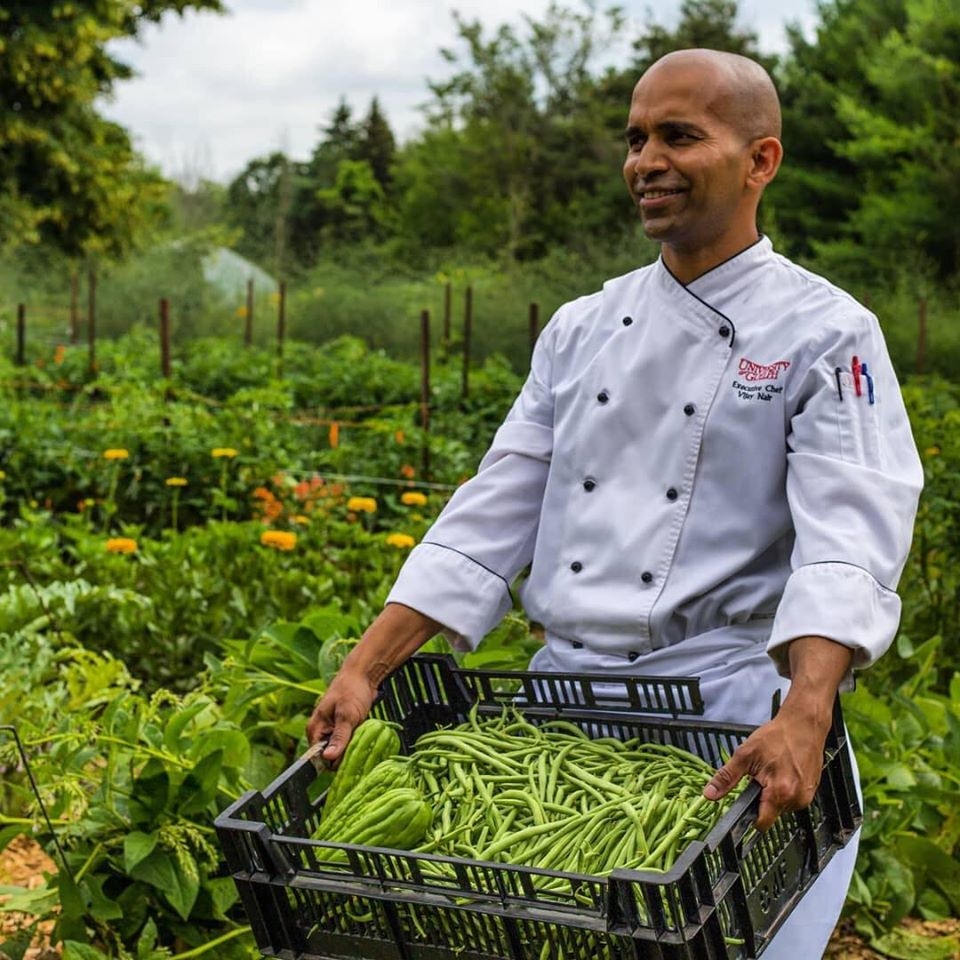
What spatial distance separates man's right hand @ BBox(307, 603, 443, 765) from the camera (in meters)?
2.17

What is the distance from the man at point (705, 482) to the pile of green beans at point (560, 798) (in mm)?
180

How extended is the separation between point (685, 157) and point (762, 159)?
151 mm

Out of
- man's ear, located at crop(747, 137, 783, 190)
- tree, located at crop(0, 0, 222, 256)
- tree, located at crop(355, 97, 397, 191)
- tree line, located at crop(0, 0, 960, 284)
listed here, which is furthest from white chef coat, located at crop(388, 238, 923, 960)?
tree, located at crop(355, 97, 397, 191)

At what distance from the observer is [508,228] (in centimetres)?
3117

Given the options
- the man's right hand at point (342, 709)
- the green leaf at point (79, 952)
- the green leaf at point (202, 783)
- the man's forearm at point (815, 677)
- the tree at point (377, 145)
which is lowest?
the green leaf at point (79, 952)

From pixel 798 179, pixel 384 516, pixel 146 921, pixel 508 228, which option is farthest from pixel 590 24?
pixel 146 921

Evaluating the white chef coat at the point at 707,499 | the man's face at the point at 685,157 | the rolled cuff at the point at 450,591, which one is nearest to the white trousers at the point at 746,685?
the white chef coat at the point at 707,499

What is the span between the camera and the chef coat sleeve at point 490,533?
7.69 ft

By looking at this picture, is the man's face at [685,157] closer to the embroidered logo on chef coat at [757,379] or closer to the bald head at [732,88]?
the bald head at [732,88]

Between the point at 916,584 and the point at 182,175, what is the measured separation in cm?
3752

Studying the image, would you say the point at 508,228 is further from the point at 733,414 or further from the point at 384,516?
the point at 733,414

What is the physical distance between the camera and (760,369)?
2.16m

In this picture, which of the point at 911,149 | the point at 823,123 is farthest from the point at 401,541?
the point at 823,123

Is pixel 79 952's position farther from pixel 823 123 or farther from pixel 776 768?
pixel 823 123
